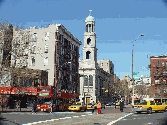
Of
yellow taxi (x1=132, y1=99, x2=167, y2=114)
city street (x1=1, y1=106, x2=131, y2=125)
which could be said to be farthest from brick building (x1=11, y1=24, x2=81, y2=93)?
city street (x1=1, y1=106, x2=131, y2=125)

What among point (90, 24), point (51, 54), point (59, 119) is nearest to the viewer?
point (59, 119)

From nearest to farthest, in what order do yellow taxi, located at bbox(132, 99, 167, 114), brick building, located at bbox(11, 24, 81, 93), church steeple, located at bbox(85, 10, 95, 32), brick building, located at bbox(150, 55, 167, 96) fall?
yellow taxi, located at bbox(132, 99, 167, 114)
brick building, located at bbox(150, 55, 167, 96)
brick building, located at bbox(11, 24, 81, 93)
church steeple, located at bbox(85, 10, 95, 32)

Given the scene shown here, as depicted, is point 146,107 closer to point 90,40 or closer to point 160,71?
point 160,71

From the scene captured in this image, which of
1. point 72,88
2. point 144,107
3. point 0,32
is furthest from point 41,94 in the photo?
point 72,88

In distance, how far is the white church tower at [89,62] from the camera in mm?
82619

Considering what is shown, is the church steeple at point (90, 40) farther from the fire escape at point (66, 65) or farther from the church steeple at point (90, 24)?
the fire escape at point (66, 65)

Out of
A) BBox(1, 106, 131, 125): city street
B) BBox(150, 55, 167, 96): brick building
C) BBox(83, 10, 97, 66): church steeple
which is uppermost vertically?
BBox(83, 10, 97, 66): church steeple

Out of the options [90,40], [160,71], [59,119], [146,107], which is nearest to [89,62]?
[90,40]

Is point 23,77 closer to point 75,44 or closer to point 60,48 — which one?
point 60,48

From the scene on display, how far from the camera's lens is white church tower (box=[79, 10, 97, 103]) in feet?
271

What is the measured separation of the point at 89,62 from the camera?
3406 inches

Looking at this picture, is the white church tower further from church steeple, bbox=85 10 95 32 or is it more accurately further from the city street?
the city street

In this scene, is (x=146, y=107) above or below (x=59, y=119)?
above

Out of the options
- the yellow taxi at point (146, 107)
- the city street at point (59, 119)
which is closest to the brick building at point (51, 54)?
the yellow taxi at point (146, 107)
